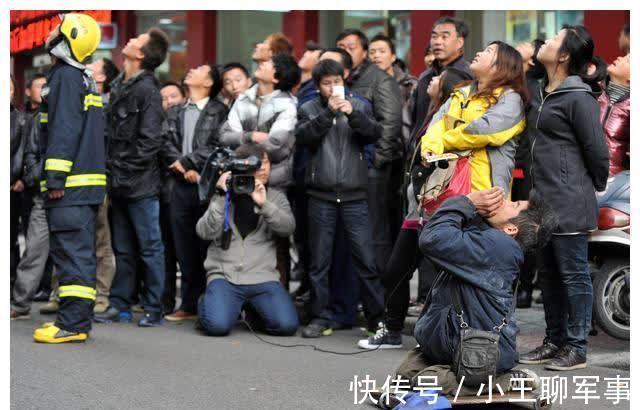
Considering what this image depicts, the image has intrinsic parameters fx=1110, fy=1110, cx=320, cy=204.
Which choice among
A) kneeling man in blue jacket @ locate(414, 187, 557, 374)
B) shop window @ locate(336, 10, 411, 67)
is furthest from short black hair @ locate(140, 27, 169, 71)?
shop window @ locate(336, 10, 411, 67)

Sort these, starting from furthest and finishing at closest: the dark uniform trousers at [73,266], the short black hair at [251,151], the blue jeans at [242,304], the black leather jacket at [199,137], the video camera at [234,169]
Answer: the black leather jacket at [199,137], the short black hair at [251,151], the video camera at [234,169], the blue jeans at [242,304], the dark uniform trousers at [73,266]

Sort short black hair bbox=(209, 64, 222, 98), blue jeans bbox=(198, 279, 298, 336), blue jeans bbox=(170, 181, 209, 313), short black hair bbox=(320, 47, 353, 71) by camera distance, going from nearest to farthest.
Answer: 1. blue jeans bbox=(198, 279, 298, 336)
2. short black hair bbox=(320, 47, 353, 71)
3. blue jeans bbox=(170, 181, 209, 313)
4. short black hair bbox=(209, 64, 222, 98)

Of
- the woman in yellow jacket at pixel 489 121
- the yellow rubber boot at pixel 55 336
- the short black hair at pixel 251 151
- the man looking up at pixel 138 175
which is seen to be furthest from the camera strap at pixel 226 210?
the woman in yellow jacket at pixel 489 121

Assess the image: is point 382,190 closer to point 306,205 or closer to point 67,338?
point 306,205

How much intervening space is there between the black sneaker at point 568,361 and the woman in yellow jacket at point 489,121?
1137 millimetres

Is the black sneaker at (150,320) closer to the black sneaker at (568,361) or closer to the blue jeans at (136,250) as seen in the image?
the blue jeans at (136,250)

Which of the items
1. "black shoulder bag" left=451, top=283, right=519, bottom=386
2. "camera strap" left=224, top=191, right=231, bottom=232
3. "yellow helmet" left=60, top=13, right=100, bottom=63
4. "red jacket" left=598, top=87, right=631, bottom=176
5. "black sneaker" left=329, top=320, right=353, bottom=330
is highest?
Result: "yellow helmet" left=60, top=13, right=100, bottom=63

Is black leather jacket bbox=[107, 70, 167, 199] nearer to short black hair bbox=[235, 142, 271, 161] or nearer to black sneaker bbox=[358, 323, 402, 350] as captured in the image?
short black hair bbox=[235, 142, 271, 161]

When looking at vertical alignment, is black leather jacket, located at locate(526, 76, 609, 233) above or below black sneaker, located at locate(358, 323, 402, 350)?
above

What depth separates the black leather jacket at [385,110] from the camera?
8.63 m

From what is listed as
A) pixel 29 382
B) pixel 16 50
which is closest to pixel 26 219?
pixel 29 382

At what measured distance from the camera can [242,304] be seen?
8.56 m

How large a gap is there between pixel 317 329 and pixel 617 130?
2651 millimetres

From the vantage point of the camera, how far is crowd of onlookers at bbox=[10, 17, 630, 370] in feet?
23.2
